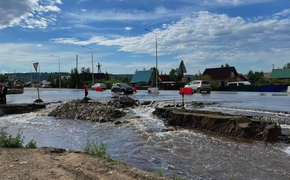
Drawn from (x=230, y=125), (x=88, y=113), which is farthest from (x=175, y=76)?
(x=230, y=125)

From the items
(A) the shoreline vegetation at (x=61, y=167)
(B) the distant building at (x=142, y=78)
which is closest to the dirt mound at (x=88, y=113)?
(A) the shoreline vegetation at (x=61, y=167)

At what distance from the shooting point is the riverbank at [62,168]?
14.3 feet

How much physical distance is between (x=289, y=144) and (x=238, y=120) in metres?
1.92

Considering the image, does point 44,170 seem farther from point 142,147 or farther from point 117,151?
point 142,147

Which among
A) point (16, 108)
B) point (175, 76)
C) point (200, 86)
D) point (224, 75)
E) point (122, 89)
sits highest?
point (175, 76)

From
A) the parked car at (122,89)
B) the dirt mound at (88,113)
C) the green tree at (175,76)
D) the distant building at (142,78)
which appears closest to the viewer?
the dirt mound at (88,113)

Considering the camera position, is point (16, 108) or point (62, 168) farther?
point (16, 108)

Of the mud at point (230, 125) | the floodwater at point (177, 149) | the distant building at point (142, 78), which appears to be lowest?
the floodwater at point (177, 149)

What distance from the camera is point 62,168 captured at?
4789 millimetres

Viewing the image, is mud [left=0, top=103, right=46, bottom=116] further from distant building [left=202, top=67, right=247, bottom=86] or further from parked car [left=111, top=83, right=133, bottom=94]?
distant building [left=202, top=67, right=247, bottom=86]

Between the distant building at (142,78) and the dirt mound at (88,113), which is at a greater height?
the distant building at (142,78)

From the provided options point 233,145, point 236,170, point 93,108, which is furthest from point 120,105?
point 236,170

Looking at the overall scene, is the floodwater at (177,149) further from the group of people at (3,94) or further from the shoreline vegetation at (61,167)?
the group of people at (3,94)

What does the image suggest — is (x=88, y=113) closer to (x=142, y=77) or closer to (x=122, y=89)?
(x=122, y=89)
